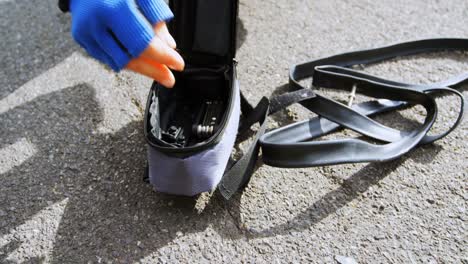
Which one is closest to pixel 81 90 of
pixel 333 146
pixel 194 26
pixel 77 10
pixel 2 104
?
pixel 2 104

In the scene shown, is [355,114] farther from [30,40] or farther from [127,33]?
[30,40]

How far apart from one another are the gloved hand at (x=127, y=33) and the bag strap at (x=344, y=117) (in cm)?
40

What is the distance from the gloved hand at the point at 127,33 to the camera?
2.70 ft

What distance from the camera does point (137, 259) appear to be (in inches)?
42.9

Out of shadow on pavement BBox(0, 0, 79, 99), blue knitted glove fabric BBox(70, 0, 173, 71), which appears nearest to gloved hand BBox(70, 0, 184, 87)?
blue knitted glove fabric BBox(70, 0, 173, 71)

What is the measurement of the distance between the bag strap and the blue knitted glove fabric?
17.4 inches

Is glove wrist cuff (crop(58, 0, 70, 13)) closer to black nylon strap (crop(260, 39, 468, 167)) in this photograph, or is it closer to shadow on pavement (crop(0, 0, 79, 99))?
black nylon strap (crop(260, 39, 468, 167))

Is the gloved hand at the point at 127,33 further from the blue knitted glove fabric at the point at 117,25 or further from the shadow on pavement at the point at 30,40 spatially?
the shadow on pavement at the point at 30,40

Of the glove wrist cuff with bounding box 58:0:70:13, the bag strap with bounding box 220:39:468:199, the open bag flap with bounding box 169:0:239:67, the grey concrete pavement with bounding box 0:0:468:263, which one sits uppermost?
the glove wrist cuff with bounding box 58:0:70:13

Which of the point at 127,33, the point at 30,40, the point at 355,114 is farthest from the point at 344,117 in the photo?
the point at 30,40

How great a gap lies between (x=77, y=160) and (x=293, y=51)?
33.5 inches

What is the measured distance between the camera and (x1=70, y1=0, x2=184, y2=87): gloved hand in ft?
2.70

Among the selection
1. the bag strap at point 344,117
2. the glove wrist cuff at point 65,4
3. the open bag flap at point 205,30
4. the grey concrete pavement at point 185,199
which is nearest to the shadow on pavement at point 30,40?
the grey concrete pavement at point 185,199

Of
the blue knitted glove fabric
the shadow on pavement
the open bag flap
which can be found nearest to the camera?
the blue knitted glove fabric
